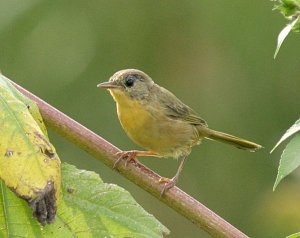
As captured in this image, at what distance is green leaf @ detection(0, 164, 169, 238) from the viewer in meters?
2.18

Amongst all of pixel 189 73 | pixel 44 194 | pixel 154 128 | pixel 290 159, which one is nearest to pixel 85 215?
pixel 44 194

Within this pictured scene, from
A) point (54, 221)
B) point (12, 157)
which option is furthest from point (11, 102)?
point (54, 221)

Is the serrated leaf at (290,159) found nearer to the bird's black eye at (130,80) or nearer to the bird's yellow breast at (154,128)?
the bird's yellow breast at (154,128)

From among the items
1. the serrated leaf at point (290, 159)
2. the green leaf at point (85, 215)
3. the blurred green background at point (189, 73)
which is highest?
the serrated leaf at point (290, 159)

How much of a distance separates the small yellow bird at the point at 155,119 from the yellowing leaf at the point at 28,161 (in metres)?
3.02

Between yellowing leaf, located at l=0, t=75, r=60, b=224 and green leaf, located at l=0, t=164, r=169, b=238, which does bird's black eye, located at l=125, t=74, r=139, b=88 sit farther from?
yellowing leaf, located at l=0, t=75, r=60, b=224

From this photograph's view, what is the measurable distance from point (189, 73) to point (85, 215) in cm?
629


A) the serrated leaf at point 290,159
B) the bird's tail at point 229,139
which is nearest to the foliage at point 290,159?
the serrated leaf at point 290,159

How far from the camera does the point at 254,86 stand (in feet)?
27.9

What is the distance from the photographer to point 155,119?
5430 mm

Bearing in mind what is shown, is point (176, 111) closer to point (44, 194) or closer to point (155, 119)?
point (155, 119)

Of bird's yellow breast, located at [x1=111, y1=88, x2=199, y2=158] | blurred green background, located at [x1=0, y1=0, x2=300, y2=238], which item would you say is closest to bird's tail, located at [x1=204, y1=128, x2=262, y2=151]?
bird's yellow breast, located at [x1=111, y1=88, x2=199, y2=158]

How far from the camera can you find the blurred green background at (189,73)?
7695 mm

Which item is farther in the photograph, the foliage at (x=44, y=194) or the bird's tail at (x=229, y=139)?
the bird's tail at (x=229, y=139)
